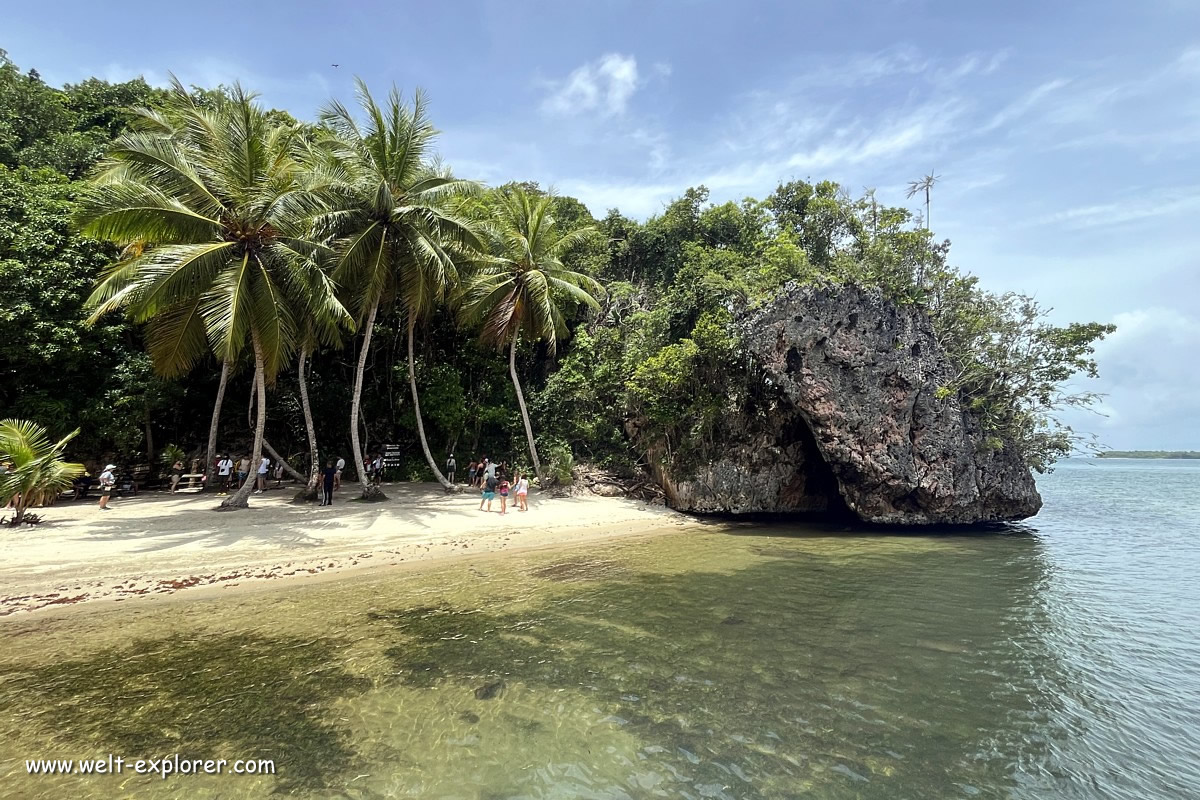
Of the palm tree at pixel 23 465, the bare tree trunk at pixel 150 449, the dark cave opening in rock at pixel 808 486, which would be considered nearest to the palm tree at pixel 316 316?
the palm tree at pixel 23 465

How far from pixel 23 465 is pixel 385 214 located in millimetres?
11124

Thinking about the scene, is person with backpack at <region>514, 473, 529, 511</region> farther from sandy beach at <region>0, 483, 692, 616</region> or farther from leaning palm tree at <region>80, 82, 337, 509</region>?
leaning palm tree at <region>80, 82, 337, 509</region>

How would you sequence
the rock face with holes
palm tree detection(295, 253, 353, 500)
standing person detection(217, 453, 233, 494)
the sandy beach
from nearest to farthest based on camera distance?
the sandy beach → palm tree detection(295, 253, 353, 500) → the rock face with holes → standing person detection(217, 453, 233, 494)

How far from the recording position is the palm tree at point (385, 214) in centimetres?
1689

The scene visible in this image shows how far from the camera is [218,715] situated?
223 inches

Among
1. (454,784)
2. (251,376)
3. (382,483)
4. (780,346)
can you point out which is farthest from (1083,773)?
(251,376)

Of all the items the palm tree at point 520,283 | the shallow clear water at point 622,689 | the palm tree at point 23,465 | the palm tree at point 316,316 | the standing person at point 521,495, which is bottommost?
the shallow clear water at point 622,689

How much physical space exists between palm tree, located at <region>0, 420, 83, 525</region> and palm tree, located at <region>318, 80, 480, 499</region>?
709 centimetres

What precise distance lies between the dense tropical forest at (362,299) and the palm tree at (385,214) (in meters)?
0.07

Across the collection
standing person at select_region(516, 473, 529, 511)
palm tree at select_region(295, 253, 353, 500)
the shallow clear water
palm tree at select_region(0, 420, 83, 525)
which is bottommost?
the shallow clear water

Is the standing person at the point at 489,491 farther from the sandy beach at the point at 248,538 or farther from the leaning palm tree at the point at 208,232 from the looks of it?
the leaning palm tree at the point at 208,232

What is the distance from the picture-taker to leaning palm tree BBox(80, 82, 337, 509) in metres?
13.1

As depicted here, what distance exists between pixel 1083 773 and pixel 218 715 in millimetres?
8858

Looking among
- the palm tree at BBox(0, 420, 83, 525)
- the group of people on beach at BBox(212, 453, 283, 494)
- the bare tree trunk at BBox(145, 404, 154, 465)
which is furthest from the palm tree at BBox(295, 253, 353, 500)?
the bare tree trunk at BBox(145, 404, 154, 465)
